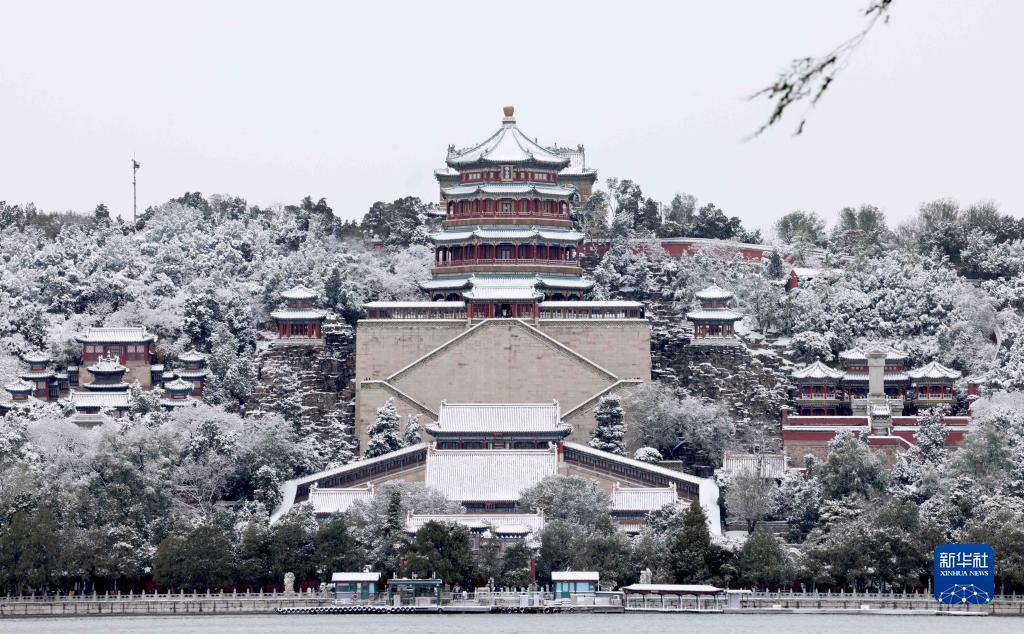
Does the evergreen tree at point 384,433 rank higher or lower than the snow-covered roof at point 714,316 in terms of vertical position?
lower

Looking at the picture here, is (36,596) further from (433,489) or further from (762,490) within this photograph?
(762,490)

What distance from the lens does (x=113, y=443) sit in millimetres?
80188

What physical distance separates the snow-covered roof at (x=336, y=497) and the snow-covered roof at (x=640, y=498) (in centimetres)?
864

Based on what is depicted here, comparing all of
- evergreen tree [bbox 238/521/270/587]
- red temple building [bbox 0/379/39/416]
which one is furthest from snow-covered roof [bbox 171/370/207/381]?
evergreen tree [bbox 238/521/270/587]

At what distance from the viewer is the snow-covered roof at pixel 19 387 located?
9204cm

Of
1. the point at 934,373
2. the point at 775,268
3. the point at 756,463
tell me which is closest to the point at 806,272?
the point at 775,268

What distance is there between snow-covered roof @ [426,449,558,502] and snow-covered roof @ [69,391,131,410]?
47.2ft

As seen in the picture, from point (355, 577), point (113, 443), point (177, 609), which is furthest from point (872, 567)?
point (113, 443)

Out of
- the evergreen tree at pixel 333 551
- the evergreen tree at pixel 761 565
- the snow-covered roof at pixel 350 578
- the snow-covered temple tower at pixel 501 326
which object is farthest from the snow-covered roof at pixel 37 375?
the evergreen tree at pixel 761 565

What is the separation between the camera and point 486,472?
8238 cm

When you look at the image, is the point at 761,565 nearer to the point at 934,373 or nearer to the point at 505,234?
the point at 934,373

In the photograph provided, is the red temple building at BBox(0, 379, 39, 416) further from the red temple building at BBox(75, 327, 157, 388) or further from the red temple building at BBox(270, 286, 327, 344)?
the red temple building at BBox(270, 286, 327, 344)

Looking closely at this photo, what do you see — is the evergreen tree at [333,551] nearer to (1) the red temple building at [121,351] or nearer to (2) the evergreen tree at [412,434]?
(2) the evergreen tree at [412,434]

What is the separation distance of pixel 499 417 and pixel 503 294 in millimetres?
7542
